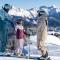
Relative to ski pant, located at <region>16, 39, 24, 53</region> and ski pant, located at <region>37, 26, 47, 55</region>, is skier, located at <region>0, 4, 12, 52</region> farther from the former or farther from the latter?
ski pant, located at <region>37, 26, 47, 55</region>

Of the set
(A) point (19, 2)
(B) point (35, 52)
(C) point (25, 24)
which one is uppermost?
(A) point (19, 2)

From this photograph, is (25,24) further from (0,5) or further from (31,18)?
(0,5)

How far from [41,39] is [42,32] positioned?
0.07 m

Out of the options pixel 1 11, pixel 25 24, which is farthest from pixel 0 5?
pixel 25 24

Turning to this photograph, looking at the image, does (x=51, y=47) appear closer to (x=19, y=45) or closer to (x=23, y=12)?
(x=19, y=45)

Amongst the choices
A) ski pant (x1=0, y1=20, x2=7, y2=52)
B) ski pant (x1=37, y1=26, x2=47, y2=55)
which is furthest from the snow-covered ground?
ski pant (x1=0, y1=20, x2=7, y2=52)

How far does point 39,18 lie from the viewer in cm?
349

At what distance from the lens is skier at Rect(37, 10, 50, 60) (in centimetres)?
348

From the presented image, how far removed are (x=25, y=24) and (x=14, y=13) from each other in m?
0.16

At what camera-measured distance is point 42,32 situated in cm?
349

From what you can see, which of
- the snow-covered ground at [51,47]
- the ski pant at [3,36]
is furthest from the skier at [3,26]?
the snow-covered ground at [51,47]

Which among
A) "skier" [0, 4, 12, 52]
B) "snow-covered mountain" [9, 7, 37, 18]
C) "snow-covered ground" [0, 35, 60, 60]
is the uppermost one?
"snow-covered mountain" [9, 7, 37, 18]

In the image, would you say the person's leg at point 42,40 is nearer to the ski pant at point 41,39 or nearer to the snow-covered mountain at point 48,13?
the ski pant at point 41,39

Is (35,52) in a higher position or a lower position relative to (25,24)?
lower
